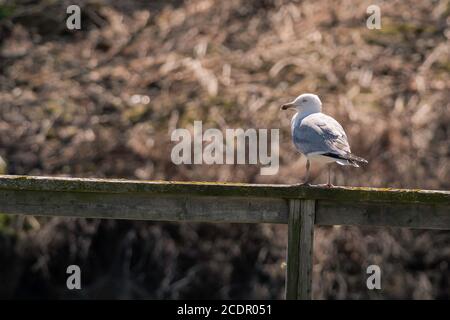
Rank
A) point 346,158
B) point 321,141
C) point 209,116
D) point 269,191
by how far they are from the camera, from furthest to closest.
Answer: point 209,116
point 321,141
point 346,158
point 269,191

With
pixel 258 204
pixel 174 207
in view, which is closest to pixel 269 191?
pixel 258 204

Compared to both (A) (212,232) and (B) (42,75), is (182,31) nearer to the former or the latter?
(B) (42,75)

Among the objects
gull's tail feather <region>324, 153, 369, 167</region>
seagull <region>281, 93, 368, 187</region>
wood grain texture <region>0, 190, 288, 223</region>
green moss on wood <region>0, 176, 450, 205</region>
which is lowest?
wood grain texture <region>0, 190, 288, 223</region>

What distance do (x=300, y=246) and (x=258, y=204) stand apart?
0.81ft

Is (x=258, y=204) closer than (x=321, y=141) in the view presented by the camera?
Yes

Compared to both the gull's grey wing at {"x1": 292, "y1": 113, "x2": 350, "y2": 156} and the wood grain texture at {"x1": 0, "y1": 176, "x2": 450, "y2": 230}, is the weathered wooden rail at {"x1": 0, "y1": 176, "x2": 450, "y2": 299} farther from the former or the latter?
the gull's grey wing at {"x1": 292, "y1": 113, "x2": 350, "y2": 156}

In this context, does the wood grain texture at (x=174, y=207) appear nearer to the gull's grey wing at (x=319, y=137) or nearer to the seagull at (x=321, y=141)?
the seagull at (x=321, y=141)

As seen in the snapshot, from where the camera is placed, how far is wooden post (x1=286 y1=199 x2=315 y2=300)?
389cm

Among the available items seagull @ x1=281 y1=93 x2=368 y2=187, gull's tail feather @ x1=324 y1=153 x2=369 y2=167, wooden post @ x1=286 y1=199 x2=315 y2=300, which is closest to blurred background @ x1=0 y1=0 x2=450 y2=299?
seagull @ x1=281 y1=93 x2=368 y2=187

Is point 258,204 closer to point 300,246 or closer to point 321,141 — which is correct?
point 300,246

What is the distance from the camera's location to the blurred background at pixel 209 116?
290 inches

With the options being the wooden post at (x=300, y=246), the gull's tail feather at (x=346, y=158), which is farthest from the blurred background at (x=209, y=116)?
the wooden post at (x=300, y=246)

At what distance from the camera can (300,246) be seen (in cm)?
390

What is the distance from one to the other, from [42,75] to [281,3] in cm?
272
